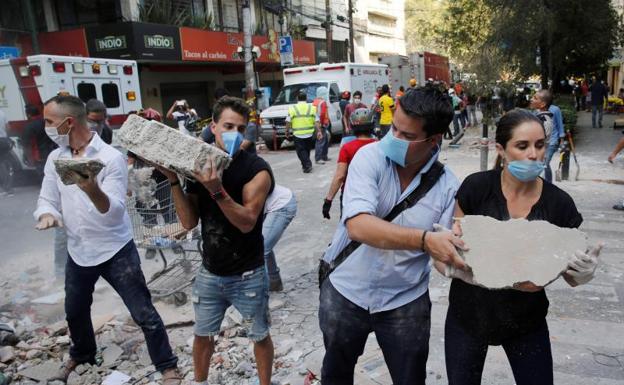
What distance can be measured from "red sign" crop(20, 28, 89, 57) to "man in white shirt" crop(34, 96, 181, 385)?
16.3 meters

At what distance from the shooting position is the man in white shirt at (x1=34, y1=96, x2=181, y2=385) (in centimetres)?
329

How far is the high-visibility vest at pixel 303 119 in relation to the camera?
11750 millimetres

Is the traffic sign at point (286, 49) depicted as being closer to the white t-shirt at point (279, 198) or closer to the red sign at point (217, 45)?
the red sign at point (217, 45)

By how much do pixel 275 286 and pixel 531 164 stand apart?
3.31m

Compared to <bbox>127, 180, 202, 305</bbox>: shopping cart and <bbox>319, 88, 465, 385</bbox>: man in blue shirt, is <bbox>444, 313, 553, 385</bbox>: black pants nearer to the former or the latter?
<bbox>319, 88, 465, 385</bbox>: man in blue shirt

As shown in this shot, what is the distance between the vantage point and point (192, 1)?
22.4 meters

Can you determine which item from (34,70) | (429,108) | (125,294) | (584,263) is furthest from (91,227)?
(34,70)

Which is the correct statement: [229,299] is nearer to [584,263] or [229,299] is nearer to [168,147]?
[168,147]

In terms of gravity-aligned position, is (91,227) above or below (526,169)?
below

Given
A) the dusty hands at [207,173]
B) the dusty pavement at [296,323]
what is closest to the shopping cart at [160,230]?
the dusty pavement at [296,323]

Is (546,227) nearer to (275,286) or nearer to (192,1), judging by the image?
(275,286)

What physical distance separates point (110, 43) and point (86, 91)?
277 inches

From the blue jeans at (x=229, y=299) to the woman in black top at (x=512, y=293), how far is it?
1.14 metres

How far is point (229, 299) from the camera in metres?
3.00
